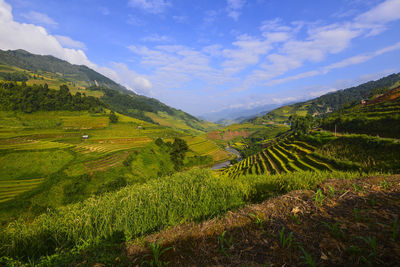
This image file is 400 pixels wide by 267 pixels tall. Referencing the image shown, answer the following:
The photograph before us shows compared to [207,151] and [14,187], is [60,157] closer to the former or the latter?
[14,187]

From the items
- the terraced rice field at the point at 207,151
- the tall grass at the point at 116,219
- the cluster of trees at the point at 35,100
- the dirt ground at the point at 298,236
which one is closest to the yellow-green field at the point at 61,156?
the cluster of trees at the point at 35,100

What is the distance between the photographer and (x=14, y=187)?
1684 inches

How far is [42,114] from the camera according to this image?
329 ft

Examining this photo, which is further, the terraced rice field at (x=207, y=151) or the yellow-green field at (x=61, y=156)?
the terraced rice field at (x=207, y=151)

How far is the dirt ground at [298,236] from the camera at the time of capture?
235 cm

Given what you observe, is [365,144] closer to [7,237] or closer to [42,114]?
[7,237]

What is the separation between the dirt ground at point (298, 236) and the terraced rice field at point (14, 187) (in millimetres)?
59527

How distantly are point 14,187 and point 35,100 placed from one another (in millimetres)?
99165

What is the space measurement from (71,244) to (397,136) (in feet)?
180

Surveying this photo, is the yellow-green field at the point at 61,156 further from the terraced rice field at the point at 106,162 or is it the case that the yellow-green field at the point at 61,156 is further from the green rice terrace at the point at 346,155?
the green rice terrace at the point at 346,155

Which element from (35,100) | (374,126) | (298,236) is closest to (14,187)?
(298,236)

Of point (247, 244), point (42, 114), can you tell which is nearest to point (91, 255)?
point (247, 244)

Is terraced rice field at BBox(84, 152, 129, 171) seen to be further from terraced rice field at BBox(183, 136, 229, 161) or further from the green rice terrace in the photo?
terraced rice field at BBox(183, 136, 229, 161)

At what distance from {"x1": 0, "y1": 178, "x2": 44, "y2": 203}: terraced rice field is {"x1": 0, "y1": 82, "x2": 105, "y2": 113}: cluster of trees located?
271 ft
